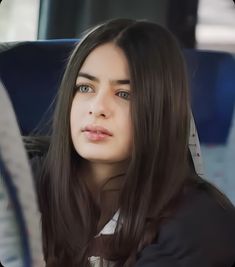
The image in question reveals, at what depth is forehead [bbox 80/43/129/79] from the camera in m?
0.65

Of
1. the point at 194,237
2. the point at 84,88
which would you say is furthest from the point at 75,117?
the point at 194,237

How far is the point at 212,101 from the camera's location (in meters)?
0.89

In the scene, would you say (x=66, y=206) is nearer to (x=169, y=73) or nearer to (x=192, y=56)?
(x=169, y=73)

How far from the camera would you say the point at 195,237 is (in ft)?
2.10

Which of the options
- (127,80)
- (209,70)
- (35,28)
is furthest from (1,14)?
(209,70)

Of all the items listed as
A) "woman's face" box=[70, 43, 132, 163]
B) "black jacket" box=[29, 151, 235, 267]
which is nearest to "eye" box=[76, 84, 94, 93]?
"woman's face" box=[70, 43, 132, 163]

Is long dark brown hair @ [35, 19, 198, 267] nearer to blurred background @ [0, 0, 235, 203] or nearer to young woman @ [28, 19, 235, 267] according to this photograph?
young woman @ [28, 19, 235, 267]

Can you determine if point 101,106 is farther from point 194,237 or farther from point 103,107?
point 194,237

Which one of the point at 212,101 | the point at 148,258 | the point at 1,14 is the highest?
the point at 1,14

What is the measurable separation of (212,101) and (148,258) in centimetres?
34

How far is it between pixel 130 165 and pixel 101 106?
0.10 meters

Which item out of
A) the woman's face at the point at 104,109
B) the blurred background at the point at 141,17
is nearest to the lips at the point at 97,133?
the woman's face at the point at 104,109

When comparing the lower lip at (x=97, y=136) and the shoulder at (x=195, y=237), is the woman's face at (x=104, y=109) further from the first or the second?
the shoulder at (x=195, y=237)

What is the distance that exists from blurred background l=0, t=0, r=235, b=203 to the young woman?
0.15 m
